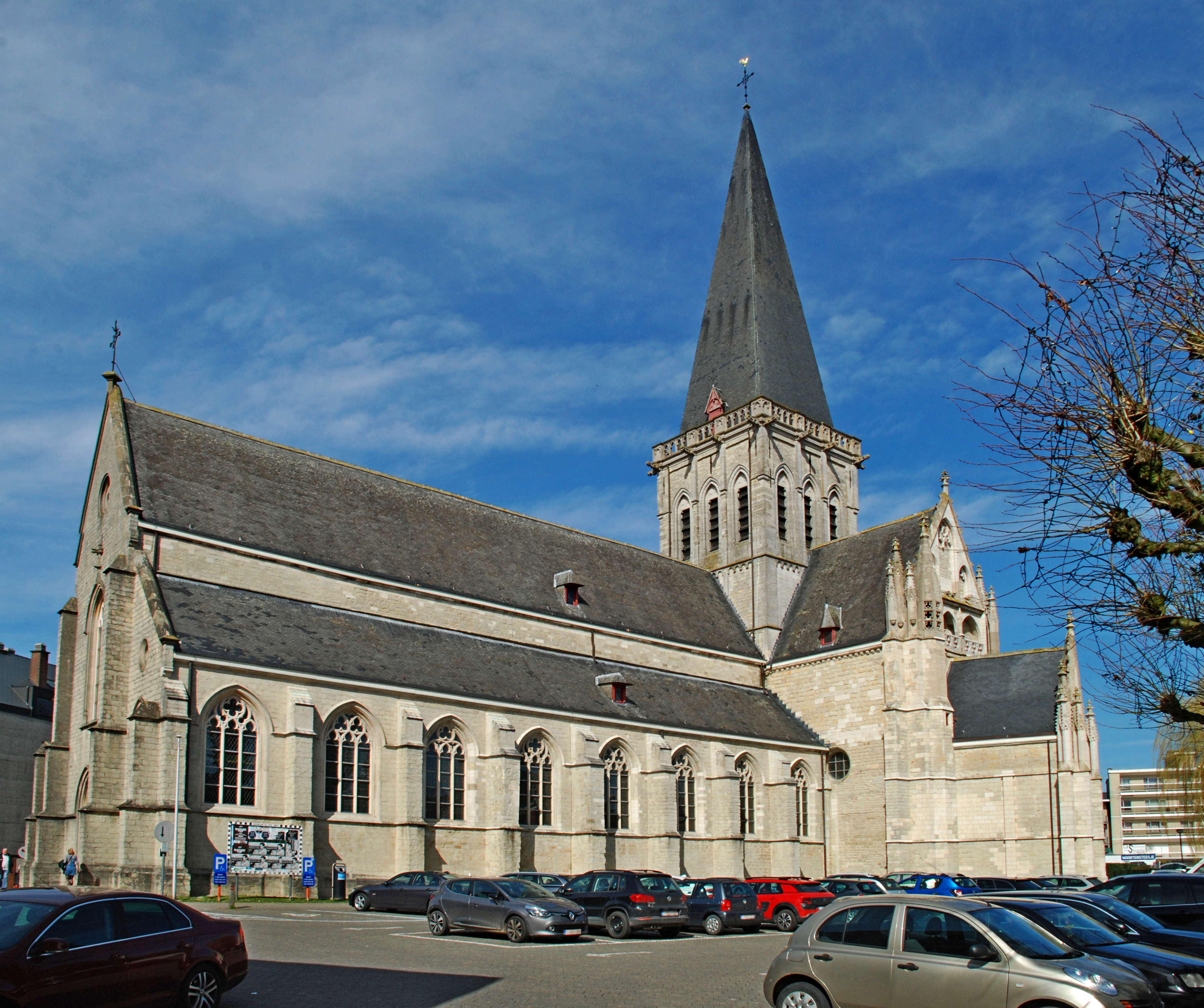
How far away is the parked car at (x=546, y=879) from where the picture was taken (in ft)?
78.0

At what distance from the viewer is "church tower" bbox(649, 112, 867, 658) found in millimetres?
45156

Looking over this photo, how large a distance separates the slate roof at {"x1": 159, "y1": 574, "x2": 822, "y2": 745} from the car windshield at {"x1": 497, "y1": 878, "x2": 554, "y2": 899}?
9991 millimetres

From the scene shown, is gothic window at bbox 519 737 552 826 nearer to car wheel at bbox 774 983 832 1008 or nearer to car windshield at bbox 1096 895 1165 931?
car windshield at bbox 1096 895 1165 931

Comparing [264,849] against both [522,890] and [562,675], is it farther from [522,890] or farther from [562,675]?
[562,675]

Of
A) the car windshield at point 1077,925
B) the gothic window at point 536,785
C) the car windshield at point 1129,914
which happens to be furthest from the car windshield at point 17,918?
the gothic window at point 536,785

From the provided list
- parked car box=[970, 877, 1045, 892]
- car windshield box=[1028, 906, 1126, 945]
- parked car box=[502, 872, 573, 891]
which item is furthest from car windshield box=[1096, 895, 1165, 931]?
parked car box=[502, 872, 573, 891]

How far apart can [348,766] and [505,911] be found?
406 inches

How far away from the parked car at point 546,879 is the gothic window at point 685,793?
1067 cm

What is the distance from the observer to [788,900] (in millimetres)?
23156

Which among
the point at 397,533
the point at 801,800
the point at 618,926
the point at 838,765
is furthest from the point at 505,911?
the point at 838,765

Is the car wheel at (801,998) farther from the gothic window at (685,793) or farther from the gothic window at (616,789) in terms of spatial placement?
the gothic window at (685,793)

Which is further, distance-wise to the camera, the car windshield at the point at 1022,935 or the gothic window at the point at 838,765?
the gothic window at the point at 838,765

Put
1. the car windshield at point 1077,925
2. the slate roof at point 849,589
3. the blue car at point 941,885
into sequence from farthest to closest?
the slate roof at point 849,589, the blue car at point 941,885, the car windshield at point 1077,925

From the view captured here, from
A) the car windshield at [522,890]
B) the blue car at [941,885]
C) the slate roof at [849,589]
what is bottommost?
the blue car at [941,885]
